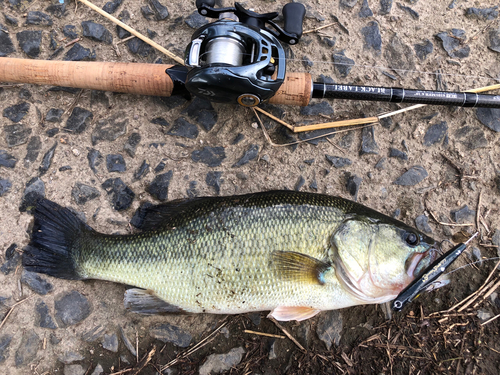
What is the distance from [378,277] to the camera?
2.34 m

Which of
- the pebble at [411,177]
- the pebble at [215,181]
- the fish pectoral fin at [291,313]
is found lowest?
the fish pectoral fin at [291,313]

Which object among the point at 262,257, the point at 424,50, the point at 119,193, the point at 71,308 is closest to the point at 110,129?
the point at 119,193

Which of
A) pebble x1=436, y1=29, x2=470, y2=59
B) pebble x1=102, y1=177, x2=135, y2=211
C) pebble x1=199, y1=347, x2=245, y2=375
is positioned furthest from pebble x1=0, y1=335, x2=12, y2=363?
pebble x1=436, y1=29, x2=470, y2=59

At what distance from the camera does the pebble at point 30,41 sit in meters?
2.97

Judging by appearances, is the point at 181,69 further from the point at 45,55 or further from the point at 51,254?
the point at 51,254

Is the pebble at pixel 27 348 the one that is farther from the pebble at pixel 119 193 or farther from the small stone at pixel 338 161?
the small stone at pixel 338 161

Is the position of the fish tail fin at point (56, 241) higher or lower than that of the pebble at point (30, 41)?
lower

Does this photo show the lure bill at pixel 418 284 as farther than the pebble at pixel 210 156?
No

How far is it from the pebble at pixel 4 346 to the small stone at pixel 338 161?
9.64ft

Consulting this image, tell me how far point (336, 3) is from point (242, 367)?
3.27 metres

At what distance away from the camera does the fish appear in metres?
2.34

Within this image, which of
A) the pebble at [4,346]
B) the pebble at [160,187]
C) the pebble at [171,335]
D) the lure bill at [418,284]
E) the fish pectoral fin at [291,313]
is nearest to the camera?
the lure bill at [418,284]

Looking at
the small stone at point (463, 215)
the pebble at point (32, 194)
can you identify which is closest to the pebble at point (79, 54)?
the pebble at point (32, 194)

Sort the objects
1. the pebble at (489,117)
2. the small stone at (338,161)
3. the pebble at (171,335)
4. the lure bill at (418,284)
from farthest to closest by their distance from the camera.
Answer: the pebble at (489,117)
the small stone at (338,161)
the pebble at (171,335)
the lure bill at (418,284)
